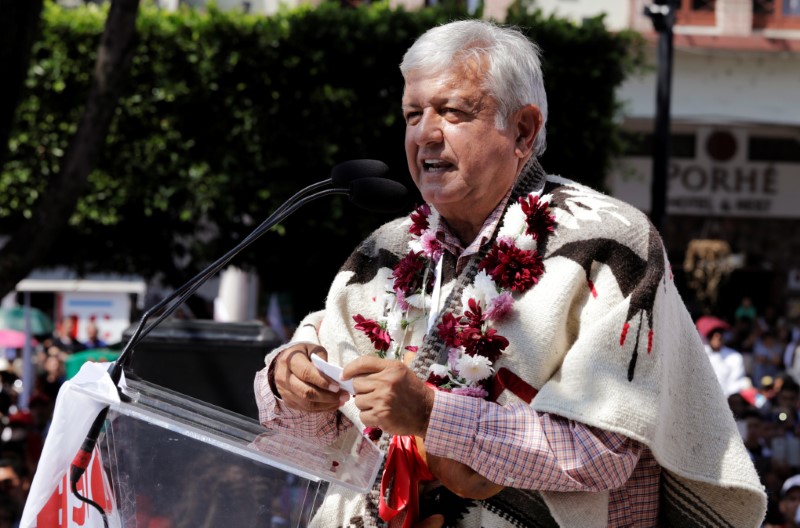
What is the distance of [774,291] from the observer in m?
21.8

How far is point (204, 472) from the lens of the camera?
8.04 ft

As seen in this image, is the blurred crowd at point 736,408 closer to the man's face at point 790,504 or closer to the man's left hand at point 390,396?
the man's face at point 790,504

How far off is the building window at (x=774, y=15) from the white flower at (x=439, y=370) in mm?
17808

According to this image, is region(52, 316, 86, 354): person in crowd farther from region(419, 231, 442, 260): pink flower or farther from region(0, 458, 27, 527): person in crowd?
region(419, 231, 442, 260): pink flower

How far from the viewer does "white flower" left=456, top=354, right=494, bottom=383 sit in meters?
2.67

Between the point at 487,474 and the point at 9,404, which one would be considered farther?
the point at 9,404

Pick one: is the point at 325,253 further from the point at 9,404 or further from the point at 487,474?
the point at 487,474

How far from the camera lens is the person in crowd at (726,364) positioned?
11.6 m

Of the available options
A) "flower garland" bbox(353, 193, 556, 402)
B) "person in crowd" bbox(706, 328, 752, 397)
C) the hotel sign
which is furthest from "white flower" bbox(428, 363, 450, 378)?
the hotel sign

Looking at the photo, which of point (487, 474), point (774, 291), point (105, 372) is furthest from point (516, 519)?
point (774, 291)

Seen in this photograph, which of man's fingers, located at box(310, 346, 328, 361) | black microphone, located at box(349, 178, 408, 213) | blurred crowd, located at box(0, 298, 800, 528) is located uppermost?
black microphone, located at box(349, 178, 408, 213)

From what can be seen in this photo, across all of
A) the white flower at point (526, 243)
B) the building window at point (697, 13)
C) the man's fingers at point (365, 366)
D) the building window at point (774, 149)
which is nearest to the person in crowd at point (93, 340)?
the building window at point (697, 13)

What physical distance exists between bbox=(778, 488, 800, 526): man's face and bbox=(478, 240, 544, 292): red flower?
615 centimetres

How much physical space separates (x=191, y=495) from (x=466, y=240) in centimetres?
94
